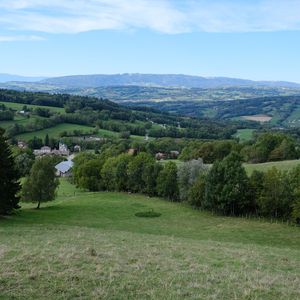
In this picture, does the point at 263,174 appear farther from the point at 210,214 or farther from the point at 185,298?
the point at 185,298

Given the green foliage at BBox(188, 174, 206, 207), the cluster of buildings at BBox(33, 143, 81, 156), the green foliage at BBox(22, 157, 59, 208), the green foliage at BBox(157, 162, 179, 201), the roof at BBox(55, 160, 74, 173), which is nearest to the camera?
the green foliage at BBox(22, 157, 59, 208)

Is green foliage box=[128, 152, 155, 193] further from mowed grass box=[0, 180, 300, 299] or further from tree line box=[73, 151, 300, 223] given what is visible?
mowed grass box=[0, 180, 300, 299]

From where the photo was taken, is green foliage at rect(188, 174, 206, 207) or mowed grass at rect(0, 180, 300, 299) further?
green foliage at rect(188, 174, 206, 207)

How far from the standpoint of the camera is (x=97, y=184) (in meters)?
A: 82.6

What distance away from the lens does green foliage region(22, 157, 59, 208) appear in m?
52.8

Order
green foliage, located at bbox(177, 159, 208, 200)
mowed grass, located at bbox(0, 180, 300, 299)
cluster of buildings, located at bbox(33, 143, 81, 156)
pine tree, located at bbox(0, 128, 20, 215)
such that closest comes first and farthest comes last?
1. mowed grass, located at bbox(0, 180, 300, 299)
2. pine tree, located at bbox(0, 128, 20, 215)
3. green foliage, located at bbox(177, 159, 208, 200)
4. cluster of buildings, located at bbox(33, 143, 81, 156)

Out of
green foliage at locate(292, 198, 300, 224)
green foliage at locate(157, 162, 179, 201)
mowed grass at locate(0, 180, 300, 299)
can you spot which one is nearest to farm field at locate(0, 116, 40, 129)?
green foliage at locate(157, 162, 179, 201)

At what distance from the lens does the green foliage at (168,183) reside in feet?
219

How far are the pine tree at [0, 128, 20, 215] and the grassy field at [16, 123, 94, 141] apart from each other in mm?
118983

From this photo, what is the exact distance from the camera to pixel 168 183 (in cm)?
6694

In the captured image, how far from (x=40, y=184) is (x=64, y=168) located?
67986mm

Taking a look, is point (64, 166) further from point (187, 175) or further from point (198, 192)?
point (198, 192)

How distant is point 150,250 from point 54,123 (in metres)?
160

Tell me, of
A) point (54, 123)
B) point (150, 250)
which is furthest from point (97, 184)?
point (54, 123)
